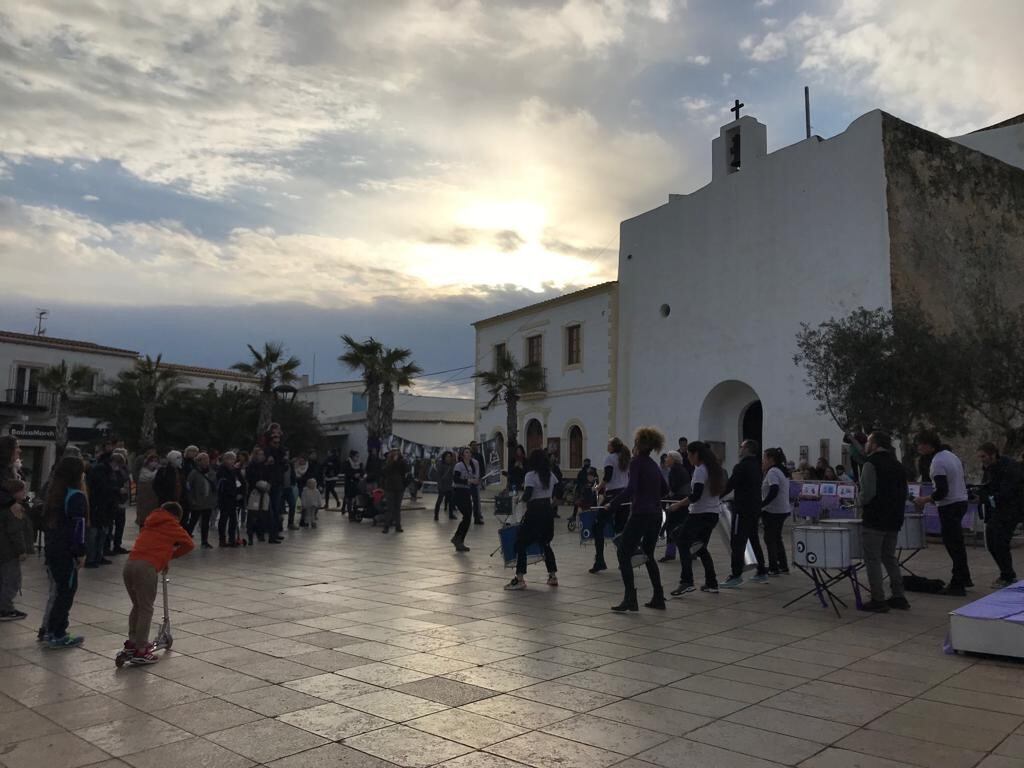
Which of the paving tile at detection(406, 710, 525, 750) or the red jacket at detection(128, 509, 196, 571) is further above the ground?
the red jacket at detection(128, 509, 196, 571)

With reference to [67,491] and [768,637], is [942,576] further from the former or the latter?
[67,491]

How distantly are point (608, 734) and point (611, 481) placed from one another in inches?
248

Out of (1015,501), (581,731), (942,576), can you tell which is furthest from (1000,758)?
(942,576)

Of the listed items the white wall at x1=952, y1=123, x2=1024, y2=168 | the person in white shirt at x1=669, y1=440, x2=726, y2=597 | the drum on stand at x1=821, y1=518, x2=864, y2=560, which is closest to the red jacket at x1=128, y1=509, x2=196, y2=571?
the person in white shirt at x1=669, y1=440, x2=726, y2=597

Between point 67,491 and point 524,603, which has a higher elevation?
point 67,491

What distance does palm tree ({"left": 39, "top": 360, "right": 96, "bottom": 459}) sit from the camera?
3963 centimetres

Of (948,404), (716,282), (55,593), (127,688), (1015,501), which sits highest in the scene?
(716,282)

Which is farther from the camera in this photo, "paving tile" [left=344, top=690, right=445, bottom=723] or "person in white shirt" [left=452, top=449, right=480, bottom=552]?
"person in white shirt" [left=452, top=449, right=480, bottom=552]

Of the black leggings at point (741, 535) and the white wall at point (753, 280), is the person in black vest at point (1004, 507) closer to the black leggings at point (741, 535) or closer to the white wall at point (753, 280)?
the black leggings at point (741, 535)

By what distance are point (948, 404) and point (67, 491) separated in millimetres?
16249

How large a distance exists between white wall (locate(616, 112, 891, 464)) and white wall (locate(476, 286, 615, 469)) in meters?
0.93

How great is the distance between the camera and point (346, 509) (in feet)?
71.0

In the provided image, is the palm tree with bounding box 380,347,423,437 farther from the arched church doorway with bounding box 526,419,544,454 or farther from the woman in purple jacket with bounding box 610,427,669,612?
the woman in purple jacket with bounding box 610,427,669,612

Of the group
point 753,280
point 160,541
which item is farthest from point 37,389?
point 160,541
